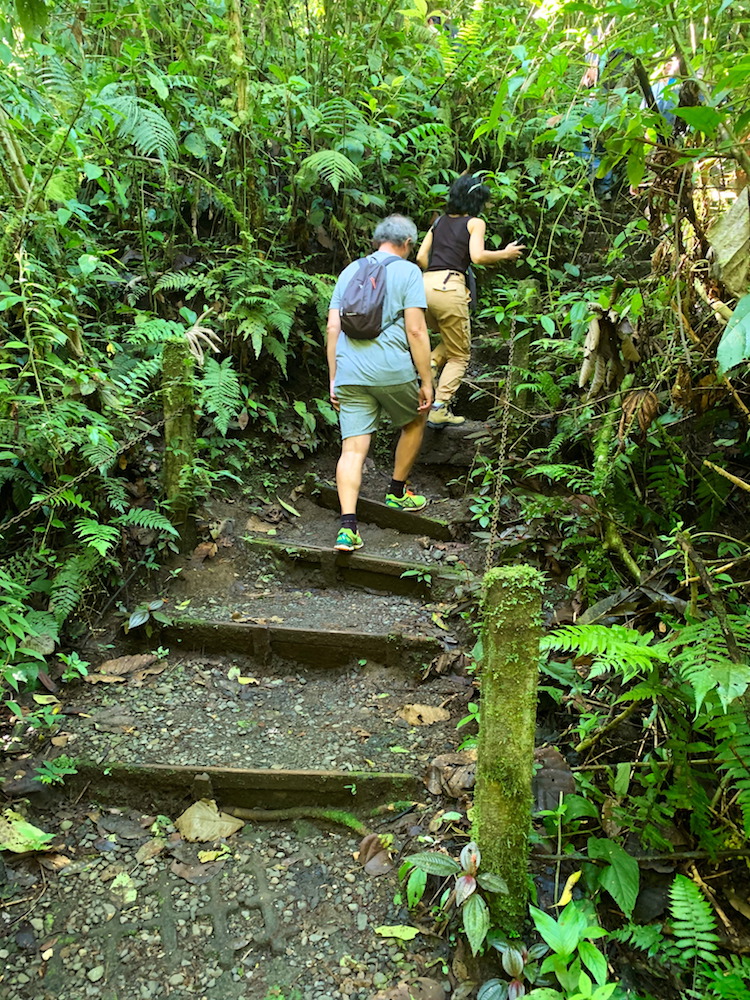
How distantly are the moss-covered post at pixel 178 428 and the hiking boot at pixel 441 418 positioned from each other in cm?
223

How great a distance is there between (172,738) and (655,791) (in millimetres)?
2202

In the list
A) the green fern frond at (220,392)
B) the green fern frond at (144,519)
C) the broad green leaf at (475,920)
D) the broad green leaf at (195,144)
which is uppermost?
the broad green leaf at (195,144)

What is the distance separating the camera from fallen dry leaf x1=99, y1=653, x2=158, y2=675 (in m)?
3.54

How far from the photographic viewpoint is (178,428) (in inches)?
161

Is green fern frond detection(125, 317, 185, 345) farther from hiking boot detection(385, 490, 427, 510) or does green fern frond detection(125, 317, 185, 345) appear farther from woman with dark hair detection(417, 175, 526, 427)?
woman with dark hair detection(417, 175, 526, 427)

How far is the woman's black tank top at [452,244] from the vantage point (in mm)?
5324

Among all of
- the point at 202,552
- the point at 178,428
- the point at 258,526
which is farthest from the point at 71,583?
the point at 258,526

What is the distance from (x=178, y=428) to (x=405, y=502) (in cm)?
179

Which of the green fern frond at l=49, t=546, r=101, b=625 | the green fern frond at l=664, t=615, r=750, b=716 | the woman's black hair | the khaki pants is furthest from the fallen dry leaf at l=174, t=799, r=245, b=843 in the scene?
the woman's black hair

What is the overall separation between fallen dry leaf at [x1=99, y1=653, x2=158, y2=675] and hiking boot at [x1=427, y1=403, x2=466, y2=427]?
307 cm

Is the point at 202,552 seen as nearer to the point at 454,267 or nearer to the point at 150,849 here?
the point at 150,849

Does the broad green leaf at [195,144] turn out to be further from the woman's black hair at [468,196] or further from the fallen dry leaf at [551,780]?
the fallen dry leaf at [551,780]

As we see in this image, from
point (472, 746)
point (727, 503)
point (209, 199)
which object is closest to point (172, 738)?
point (472, 746)

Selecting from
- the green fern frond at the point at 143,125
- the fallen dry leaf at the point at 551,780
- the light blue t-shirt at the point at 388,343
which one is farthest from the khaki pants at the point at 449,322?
the fallen dry leaf at the point at 551,780
